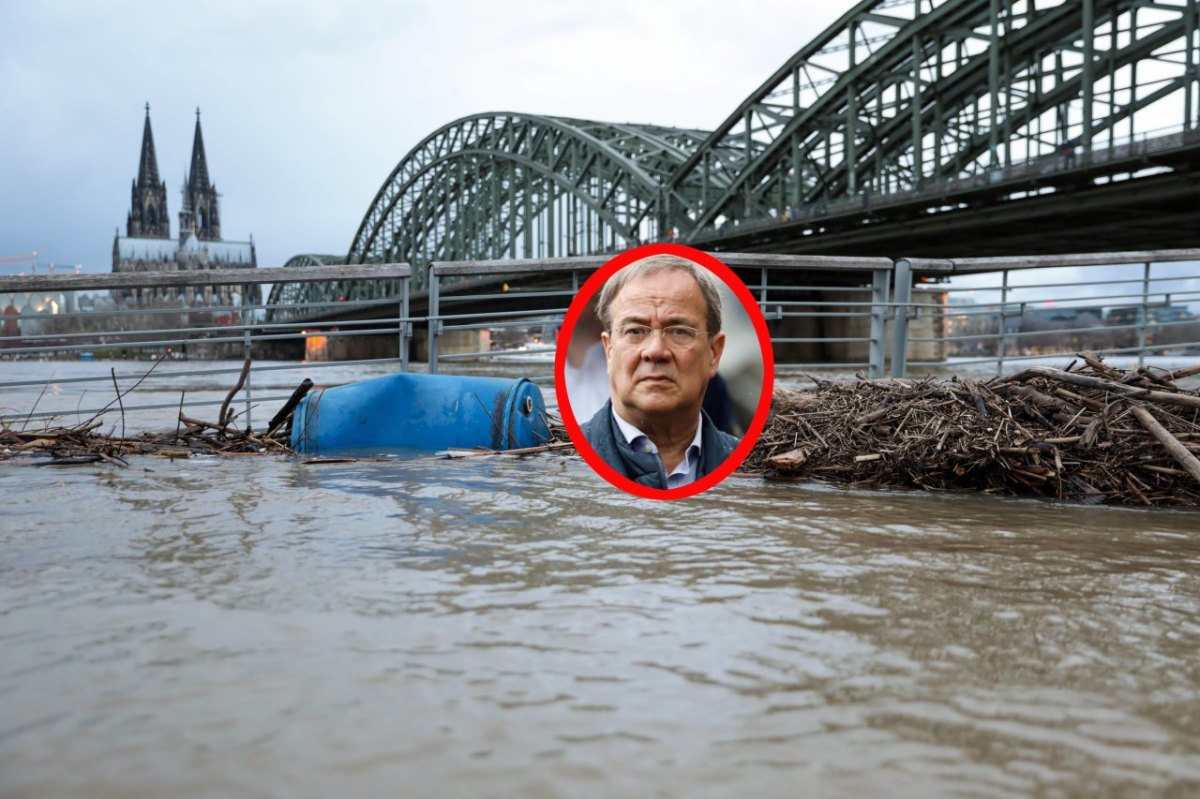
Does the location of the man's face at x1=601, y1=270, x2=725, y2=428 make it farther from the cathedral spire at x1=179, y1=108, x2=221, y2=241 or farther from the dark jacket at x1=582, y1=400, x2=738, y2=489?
the cathedral spire at x1=179, y1=108, x2=221, y2=241

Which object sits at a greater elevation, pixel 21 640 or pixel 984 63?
pixel 984 63

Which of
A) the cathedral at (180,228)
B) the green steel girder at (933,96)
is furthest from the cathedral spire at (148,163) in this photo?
the green steel girder at (933,96)

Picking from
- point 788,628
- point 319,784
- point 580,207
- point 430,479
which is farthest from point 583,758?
A: point 580,207

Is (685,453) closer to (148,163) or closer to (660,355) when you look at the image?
(660,355)

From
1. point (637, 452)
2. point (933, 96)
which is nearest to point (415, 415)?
point (637, 452)

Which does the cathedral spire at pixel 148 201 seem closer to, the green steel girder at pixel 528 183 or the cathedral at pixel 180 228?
the cathedral at pixel 180 228

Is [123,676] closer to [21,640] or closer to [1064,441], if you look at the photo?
[21,640]

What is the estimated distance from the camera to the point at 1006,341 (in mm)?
8938

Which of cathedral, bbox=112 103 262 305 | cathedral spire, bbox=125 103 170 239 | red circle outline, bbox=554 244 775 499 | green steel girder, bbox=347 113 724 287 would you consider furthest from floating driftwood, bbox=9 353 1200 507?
cathedral spire, bbox=125 103 170 239

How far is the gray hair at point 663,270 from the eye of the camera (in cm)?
142

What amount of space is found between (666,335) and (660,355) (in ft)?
0.12

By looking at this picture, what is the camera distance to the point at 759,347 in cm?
144

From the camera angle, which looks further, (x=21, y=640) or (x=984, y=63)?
(x=984, y=63)

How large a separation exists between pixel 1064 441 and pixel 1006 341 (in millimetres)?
4829
